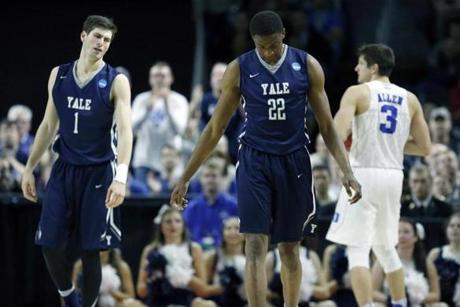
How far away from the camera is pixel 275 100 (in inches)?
365

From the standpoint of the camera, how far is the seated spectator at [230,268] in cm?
1228

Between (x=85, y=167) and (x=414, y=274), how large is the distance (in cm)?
369

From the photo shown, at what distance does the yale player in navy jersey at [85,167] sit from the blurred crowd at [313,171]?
2.31 metres

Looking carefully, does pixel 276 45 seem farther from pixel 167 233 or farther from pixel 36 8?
pixel 36 8

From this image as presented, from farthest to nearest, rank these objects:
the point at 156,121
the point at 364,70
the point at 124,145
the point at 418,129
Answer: the point at 156,121 < the point at 418,129 < the point at 364,70 < the point at 124,145

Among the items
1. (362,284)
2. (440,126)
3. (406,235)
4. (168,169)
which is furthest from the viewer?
(440,126)

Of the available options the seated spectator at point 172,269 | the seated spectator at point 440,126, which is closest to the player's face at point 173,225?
the seated spectator at point 172,269

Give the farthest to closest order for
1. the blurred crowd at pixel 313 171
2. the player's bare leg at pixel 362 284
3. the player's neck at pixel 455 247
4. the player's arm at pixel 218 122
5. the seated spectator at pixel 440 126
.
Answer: the seated spectator at pixel 440 126 < the blurred crowd at pixel 313 171 < the player's neck at pixel 455 247 < the player's bare leg at pixel 362 284 < the player's arm at pixel 218 122

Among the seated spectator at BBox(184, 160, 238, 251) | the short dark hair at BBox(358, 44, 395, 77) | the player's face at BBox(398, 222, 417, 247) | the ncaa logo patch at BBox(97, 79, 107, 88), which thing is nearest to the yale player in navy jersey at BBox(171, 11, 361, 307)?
the ncaa logo patch at BBox(97, 79, 107, 88)

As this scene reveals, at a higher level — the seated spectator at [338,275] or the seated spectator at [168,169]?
the seated spectator at [168,169]

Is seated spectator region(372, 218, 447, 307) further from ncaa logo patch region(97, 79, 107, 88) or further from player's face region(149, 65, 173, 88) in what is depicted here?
player's face region(149, 65, 173, 88)

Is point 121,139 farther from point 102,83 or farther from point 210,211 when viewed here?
point 210,211

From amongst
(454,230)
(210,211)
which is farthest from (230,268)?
(454,230)

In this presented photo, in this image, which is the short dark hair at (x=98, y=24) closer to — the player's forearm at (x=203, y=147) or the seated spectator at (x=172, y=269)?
the player's forearm at (x=203, y=147)
